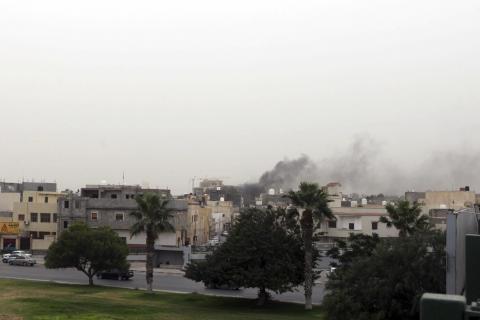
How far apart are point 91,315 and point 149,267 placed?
634 inches

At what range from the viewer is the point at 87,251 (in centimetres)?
5347

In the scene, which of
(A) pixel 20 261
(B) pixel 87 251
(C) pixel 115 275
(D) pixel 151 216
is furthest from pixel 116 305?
(A) pixel 20 261

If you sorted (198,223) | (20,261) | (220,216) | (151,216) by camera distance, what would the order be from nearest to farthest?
(151,216), (20,261), (198,223), (220,216)

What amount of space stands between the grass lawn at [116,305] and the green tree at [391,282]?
7.63 meters

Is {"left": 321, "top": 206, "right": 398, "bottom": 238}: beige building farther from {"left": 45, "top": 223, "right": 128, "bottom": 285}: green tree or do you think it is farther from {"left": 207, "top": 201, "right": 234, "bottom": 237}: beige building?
{"left": 207, "top": 201, "right": 234, "bottom": 237}: beige building

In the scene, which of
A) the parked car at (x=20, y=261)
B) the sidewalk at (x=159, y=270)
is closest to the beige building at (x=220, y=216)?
the sidewalk at (x=159, y=270)

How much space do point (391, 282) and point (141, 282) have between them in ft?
111

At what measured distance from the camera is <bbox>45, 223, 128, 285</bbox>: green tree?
5356cm

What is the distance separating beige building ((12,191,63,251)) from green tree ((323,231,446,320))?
62.7m

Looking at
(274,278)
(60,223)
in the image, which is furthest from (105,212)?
(274,278)

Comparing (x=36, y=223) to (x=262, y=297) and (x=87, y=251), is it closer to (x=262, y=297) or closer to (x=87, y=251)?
(x=87, y=251)

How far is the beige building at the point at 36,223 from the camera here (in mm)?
85000

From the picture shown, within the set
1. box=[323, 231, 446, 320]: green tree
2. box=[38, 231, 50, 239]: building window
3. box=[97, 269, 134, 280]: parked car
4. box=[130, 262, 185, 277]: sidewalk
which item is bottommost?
box=[130, 262, 185, 277]: sidewalk

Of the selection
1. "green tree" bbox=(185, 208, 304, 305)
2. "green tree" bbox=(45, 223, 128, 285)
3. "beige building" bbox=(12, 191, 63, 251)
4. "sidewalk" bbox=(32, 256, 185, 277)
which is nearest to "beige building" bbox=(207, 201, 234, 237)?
"beige building" bbox=(12, 191, 63, 251)
